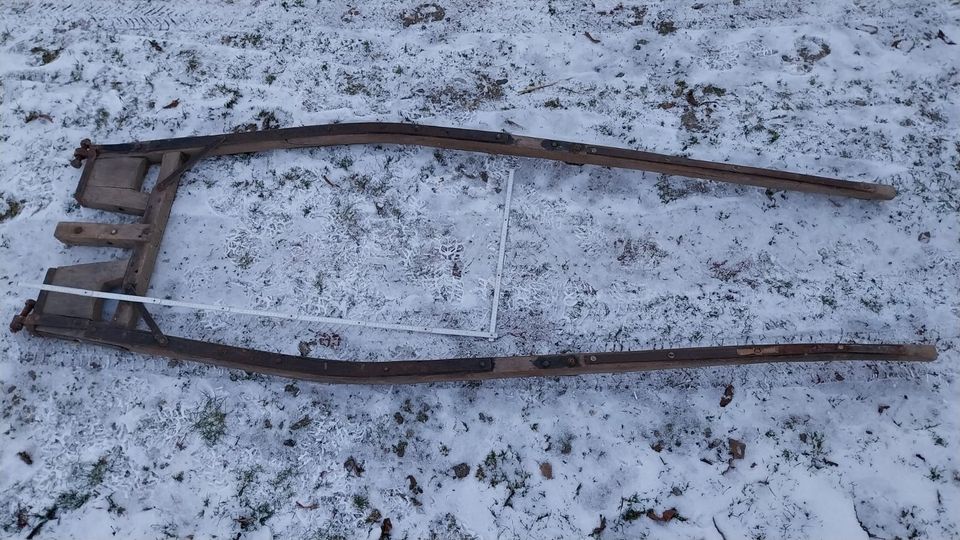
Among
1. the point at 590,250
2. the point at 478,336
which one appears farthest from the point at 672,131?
the point at 478,336

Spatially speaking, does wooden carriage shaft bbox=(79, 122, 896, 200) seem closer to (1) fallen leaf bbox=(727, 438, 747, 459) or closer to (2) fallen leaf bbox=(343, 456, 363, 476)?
(1) fallen leaf bbox=(727, 438, 747, 459)

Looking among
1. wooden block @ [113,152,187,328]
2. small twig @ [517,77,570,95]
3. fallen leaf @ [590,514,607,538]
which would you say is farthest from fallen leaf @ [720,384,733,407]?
wooden block @ [113,152,187,328]

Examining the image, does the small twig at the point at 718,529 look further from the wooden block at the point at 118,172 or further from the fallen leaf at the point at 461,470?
the wooden block at the point at 118,172

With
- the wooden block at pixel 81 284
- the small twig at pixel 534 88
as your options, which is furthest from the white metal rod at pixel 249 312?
the small twig at pixel 534 88

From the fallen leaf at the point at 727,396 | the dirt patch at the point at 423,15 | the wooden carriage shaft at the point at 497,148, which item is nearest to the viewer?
the fallen leaf at the point at 727,396

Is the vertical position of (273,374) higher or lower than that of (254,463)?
higher

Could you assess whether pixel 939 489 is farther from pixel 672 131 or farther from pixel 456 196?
pixel 456 196

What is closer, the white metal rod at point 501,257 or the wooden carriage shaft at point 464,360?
the wooden carriage shaft at point 464,360

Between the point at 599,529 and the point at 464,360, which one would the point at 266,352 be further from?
the point at 599,529

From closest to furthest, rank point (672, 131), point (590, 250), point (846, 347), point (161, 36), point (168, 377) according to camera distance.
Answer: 1. point (846, 347)
2. point (168, 377)
3. point (590, 250)
4. point (672, 131)
5. point (161, 36)
